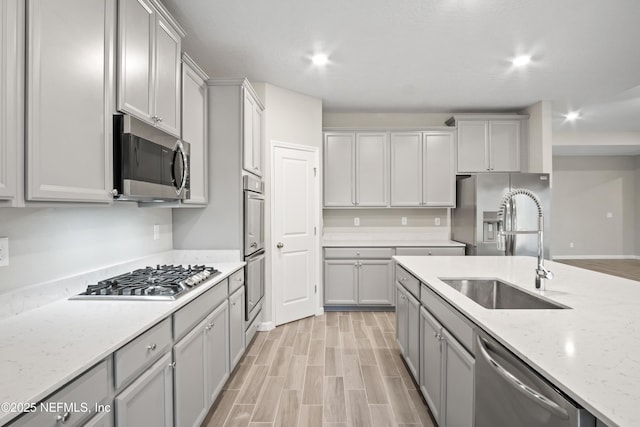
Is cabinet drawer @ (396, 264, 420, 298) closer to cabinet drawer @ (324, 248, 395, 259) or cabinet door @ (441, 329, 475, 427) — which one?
cabinet door @ (441, 329, 475, 427)

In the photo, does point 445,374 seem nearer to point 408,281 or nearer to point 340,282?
point 408,281

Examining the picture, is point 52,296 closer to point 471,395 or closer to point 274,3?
point 471,395

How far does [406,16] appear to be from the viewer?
7.78ft

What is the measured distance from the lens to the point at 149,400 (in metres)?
1.30

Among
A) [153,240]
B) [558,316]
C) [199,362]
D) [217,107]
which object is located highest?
[217,107]

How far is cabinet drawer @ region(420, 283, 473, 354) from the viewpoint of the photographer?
1396mm

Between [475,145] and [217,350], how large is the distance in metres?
4.02

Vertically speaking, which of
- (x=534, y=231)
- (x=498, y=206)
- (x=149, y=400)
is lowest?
(x=149, y=400)

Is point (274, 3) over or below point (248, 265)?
over

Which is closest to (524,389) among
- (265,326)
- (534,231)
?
(534,231)

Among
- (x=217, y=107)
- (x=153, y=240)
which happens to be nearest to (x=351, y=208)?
(x=217, y=107)

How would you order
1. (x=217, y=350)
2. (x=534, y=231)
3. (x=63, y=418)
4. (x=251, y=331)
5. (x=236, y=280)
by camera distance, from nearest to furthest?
(x=63, y=418), (x=534, y=231), (x=217, y=350), (x=236, y=280), (x=251, y=331)

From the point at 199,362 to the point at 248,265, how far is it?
110cm

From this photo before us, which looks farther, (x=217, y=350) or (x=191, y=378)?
(x=217, y=350)
